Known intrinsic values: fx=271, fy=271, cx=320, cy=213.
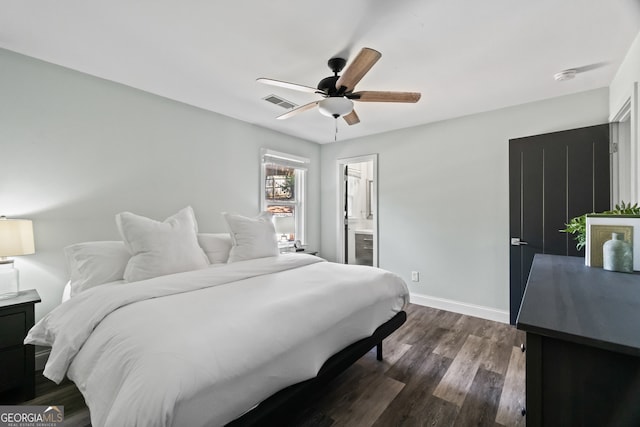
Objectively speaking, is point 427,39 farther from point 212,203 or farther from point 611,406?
point 212,203

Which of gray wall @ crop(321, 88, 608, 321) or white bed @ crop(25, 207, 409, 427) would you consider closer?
white bed @ crop(25, 207, 409, 427)

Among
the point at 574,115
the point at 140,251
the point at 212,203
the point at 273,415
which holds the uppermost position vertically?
the point at 574,115

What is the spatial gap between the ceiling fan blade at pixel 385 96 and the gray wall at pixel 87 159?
2.03 metres

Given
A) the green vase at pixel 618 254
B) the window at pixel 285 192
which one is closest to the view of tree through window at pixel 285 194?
the window at pixel 285 192

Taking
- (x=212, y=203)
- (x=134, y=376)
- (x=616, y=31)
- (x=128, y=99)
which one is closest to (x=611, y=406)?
(x=134, y=376)

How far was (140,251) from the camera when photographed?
6.66ft

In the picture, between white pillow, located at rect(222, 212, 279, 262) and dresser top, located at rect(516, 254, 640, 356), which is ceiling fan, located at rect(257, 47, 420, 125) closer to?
→ white pillow, located at rect(222, 212, 279, 262)

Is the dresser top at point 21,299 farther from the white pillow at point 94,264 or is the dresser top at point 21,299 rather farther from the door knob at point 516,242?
the door knob at point 516,242

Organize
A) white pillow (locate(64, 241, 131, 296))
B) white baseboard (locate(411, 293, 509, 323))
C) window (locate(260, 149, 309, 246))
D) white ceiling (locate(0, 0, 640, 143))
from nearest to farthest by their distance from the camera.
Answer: white ceiling (locate(0, 0, 640, 143)) → white pillow (locate(64, 241, 131, 296)) → white baseboard (locate(411, 293, 509, 323)) → window (locate(260, 149, 309, 246))

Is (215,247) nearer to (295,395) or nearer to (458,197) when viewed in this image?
(295,395)

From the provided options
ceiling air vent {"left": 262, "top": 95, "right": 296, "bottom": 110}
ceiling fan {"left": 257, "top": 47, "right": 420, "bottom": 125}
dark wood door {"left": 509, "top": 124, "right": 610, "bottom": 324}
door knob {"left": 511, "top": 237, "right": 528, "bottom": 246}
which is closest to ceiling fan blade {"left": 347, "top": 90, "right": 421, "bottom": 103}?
ceiling fan {"left": 257, "top": 47, "right": 420, "bottom": 125}

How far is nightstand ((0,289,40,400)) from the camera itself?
5.66 feet

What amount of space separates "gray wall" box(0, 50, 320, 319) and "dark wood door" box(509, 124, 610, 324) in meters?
3.42

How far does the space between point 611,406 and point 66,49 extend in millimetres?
3450
